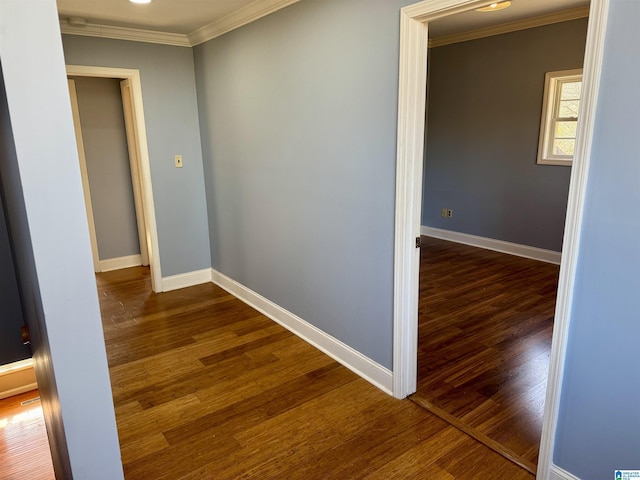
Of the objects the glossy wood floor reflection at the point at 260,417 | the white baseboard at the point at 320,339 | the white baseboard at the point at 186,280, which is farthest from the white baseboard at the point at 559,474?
the white baseboard at the point at 186,280

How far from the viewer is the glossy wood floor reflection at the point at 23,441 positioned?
8.30ft

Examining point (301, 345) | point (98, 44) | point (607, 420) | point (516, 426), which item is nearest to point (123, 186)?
point (98, 44)

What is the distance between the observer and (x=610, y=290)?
1524 mm

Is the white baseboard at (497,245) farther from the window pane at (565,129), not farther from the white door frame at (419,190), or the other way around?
the white door frame at (419,190)

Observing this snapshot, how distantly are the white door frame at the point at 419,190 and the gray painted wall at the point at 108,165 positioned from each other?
12.9 ft

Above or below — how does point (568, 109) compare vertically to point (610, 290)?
above

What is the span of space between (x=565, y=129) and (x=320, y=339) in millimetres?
3622

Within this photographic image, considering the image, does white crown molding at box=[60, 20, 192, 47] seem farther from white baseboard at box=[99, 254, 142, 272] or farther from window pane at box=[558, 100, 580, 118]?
window pane at box=[558, 100, 580, 118]

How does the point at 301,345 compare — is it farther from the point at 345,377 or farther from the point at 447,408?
the point at 447,408

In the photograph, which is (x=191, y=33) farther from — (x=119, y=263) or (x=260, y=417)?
(x=260, y=417)

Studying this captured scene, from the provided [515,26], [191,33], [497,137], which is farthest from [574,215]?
[515,26]

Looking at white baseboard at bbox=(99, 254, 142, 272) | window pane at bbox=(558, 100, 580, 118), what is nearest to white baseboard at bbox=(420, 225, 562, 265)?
window pane at bbox=(558, 100, 580, 118)

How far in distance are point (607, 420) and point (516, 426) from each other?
71 cm

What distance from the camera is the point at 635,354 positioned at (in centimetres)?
150
